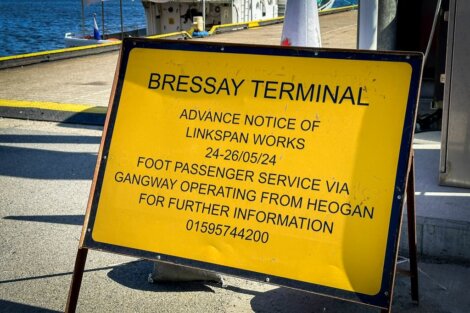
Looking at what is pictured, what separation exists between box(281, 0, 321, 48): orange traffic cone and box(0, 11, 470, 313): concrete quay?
54.7 inches

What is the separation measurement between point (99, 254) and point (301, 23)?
2154 mm

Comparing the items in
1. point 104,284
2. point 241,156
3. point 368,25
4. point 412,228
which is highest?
point 368,25

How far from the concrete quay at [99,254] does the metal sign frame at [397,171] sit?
0.54 meters

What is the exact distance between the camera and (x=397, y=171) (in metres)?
Result: 3.09


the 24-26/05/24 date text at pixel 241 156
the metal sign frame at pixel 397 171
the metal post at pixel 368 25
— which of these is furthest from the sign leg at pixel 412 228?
the metal post at pixel 368 25

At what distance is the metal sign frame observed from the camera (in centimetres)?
303

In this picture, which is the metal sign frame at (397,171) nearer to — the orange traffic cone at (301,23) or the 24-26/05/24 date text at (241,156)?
the 24-26/05/24 date text at (241,156)

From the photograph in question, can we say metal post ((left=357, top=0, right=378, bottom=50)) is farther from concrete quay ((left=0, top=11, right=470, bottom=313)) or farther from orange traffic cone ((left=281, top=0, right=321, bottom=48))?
concrete quay ((left=0, top=11, right=470, bottom=313))

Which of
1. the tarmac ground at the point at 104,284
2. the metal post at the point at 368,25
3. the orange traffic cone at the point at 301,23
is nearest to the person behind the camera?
the tarmac ground at the point at 104,284

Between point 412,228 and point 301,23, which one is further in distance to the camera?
point 301,23

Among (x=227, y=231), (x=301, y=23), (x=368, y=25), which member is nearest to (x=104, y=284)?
(x=227, y=231)

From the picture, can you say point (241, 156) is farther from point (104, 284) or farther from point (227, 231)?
point (104, 284)

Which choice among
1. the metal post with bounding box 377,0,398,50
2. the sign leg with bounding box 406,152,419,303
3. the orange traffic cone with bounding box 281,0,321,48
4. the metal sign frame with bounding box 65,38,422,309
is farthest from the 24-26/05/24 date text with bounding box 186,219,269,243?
the metal post with bounding box 377,0,398,50

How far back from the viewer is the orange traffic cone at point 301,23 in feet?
16.3
